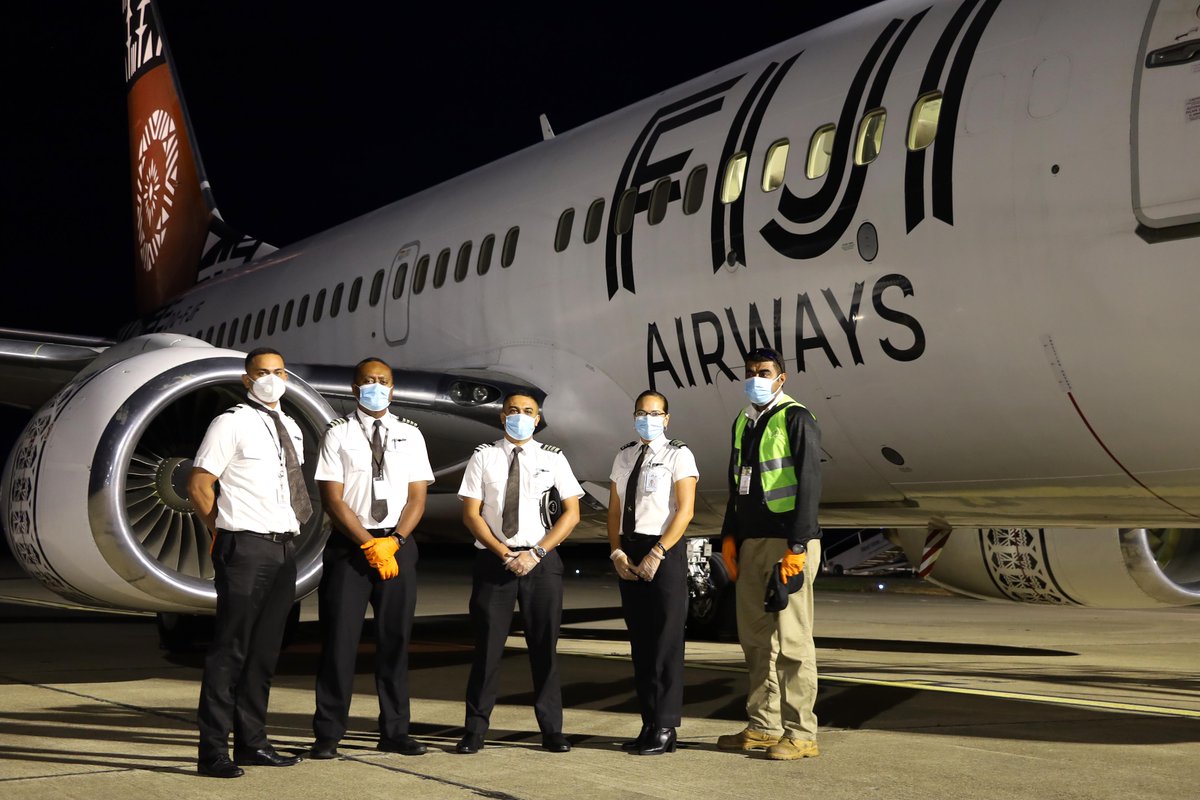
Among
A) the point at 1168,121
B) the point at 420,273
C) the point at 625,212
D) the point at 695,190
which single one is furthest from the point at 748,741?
the point at 420,273

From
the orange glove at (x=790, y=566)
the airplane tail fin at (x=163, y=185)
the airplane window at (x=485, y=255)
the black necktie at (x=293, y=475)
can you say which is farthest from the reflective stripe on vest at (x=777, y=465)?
the airplane tail fin at (x=163, y=185)

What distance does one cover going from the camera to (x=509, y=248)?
8.66 m

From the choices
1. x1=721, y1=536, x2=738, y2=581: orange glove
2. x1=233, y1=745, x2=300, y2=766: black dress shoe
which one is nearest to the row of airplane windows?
x1=721, y1=536, x2=738, y2=581: orange glove

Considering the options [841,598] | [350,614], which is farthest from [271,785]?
[841,598]

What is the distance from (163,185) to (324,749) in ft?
48.4

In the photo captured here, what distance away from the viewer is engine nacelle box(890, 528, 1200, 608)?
738cm

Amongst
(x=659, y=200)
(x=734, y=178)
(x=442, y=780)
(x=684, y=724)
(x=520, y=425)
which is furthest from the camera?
(x=659, y=200)

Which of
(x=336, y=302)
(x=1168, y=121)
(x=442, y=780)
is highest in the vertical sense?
(x=336, y=302)

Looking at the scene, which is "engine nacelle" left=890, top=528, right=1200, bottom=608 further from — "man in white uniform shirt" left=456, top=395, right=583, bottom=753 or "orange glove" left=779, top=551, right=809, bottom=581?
"man in white uniform shirt" left=456, top=395, right=583, bottom=753

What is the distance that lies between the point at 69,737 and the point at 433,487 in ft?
12.0

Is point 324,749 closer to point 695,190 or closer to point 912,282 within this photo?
point 912,282

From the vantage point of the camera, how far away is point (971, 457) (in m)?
5.61

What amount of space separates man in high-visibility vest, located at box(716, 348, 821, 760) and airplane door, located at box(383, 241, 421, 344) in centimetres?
516

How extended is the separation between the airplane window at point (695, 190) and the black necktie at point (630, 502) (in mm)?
2178
